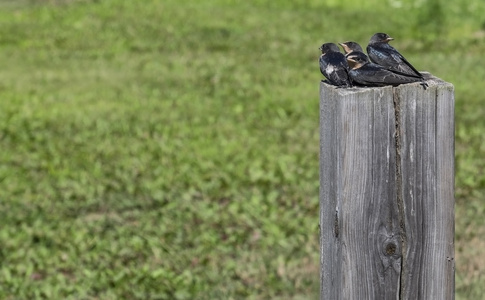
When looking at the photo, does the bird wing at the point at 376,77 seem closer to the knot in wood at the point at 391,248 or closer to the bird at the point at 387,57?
the bird at the point at 387,57

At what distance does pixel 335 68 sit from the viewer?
9.36ft

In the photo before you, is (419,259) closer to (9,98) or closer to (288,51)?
(9,98)

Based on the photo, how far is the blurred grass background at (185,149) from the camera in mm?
7035

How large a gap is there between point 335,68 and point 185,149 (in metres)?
7.87

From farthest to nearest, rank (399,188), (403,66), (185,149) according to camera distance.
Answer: (185,149) < (403,66) < (399,188)

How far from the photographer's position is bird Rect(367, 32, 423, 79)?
276 cm

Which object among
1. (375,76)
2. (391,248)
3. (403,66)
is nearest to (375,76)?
(375,76)

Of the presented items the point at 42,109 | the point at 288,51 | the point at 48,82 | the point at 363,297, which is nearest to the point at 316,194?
the point at 42,109

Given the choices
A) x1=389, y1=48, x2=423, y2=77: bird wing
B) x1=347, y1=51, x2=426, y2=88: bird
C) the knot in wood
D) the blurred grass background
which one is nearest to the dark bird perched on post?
x1=347, y1=51, x2=426, y2=88: bird

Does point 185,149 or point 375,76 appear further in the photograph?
point 185,149

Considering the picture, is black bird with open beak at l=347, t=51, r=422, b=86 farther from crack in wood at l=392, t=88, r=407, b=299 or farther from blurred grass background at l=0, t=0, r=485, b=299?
blurred grass background at l=0, t=0, r=485, b=299

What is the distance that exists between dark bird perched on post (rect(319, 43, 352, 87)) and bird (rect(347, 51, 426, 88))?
2cm

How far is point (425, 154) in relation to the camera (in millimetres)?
2621

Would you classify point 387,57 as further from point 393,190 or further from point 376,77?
point 393,190
